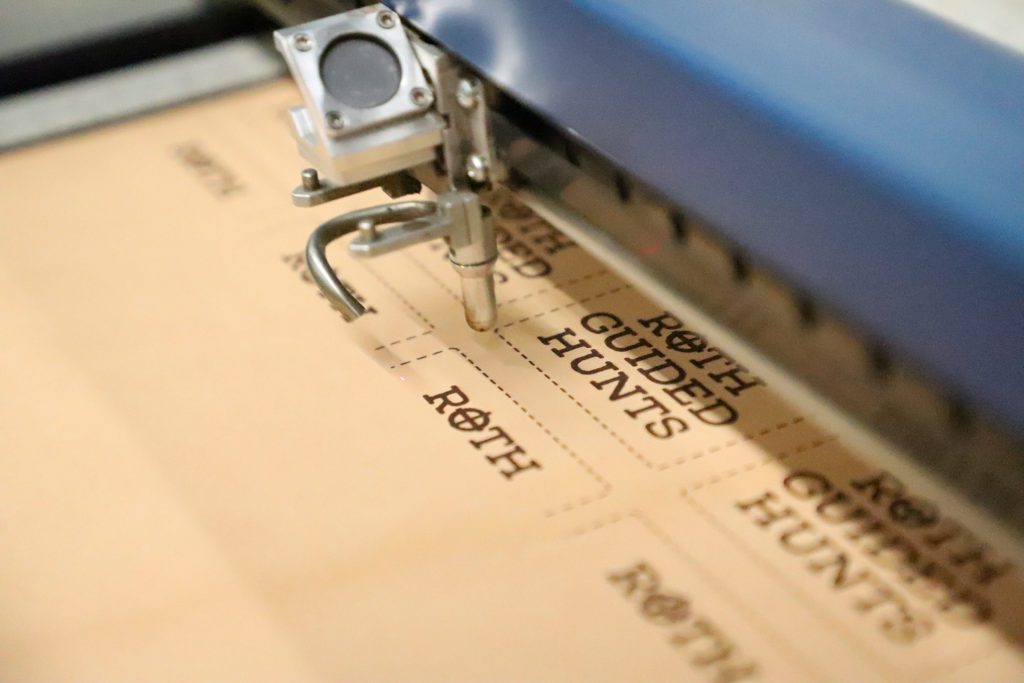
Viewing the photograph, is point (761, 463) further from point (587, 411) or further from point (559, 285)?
point (559, 285)

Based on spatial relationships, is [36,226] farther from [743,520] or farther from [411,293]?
[743,520]

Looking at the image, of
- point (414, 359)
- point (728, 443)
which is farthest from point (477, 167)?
point (728, 443)

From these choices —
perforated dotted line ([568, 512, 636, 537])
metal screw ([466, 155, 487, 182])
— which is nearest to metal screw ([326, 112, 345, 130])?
metal screw ([466, 155, 487, 182])

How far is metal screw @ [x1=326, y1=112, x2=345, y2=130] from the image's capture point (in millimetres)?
816

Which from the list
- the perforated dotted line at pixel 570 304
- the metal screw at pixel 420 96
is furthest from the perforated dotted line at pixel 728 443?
the metal screw at pixel 420 96

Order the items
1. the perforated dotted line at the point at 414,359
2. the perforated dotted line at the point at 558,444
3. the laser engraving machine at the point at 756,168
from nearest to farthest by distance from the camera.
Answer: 1. the laser engraving machine at the point at 756,168
2. the perforated dotted line at the point at 558,444
3. the perforated dotted line at the point at 414,359

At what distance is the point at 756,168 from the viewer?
680 mm

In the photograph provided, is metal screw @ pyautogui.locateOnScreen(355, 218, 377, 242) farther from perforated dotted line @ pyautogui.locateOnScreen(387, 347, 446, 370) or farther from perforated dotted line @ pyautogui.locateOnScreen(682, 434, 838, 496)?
perforated dotted line @ pyautogui.locateOnScreen(682, 434, 838, 496)

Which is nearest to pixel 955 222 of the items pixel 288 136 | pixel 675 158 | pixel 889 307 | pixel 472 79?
pixel 889 307

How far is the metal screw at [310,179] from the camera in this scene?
35.4 inches

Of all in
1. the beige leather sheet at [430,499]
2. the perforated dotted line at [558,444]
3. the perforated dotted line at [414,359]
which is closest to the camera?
the beige leather sheet at [430,499]

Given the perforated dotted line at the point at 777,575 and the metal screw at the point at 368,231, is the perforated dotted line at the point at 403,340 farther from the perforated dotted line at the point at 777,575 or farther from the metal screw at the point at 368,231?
the perforated dotted line at the point at 777,575

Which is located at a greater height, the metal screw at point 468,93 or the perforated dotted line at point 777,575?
the metal screw at point 468,93

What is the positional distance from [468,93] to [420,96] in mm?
37
